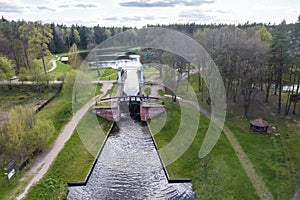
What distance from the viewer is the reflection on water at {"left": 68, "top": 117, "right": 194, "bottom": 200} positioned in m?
22.0

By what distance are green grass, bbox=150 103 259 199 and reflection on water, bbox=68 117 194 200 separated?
1.13 meters

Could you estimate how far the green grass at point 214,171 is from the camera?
21.2m

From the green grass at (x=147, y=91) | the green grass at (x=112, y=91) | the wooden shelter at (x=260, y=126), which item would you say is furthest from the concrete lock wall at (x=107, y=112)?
the wooden shelter at (x=260, y=126)

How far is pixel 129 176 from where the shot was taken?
80.6ft

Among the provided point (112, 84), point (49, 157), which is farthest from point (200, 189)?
point (112, 84)

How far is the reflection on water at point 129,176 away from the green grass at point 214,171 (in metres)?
1.13

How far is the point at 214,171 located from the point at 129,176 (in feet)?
→ 23.9

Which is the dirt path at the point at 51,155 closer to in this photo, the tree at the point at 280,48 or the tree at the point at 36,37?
the tree at the point at 36,37

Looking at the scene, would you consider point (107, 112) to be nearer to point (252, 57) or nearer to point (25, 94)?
point (25, 94)

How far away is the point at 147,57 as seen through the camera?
3088 inches

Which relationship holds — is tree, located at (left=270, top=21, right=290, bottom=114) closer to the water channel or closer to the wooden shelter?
the wooden shelter

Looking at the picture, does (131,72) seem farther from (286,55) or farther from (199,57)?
(286,55)

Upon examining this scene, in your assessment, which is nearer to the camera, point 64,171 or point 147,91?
point 64,171

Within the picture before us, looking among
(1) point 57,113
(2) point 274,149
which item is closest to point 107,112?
(1) point 57,113
